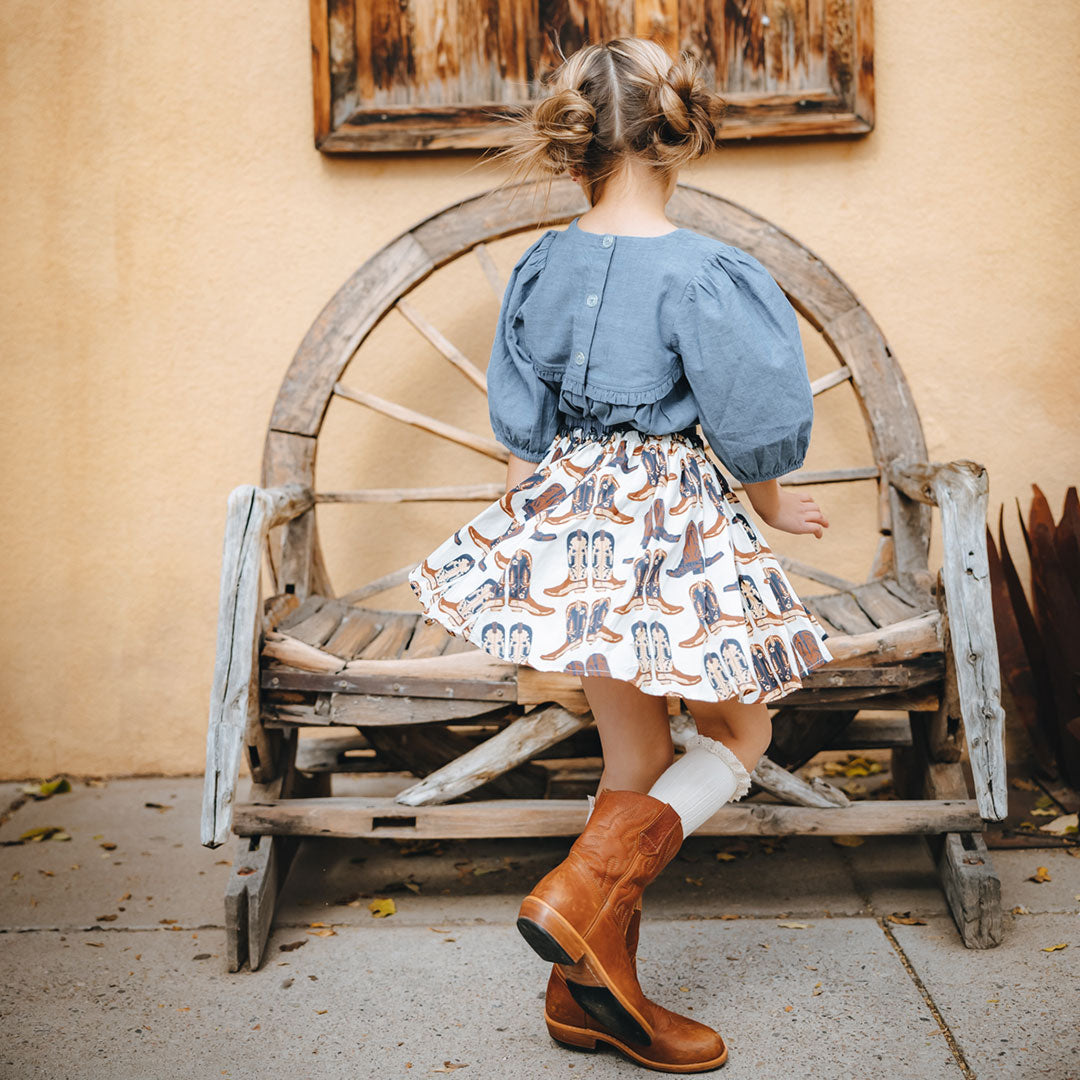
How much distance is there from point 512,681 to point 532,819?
0.85 ft

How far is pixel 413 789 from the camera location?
189cm

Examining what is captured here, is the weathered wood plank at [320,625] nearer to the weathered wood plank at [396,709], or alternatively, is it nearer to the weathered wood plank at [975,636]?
the weathered wood plank at [396,709]

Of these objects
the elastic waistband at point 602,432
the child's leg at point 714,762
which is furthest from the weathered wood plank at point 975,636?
the elastic waistband at point 602,432

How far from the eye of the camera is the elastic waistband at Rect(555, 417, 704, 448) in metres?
1.47

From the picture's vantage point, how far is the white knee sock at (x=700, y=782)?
150cm

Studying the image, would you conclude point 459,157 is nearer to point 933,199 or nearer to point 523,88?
point 523,88

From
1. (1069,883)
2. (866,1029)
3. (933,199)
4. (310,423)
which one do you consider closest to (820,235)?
(933,199)

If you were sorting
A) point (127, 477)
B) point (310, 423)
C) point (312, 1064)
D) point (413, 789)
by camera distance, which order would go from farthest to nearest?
point (127, 477)
point (310, 423)
point (413, 789)
point (312, 1064)

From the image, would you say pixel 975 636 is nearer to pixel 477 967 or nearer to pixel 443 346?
pixel 477 967

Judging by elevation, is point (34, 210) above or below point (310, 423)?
above

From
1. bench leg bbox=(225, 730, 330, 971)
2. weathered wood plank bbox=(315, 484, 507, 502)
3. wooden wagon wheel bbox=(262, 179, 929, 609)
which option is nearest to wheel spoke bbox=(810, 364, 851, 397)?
wooden wagon wheel bbox=(262, 179, 929, 609)

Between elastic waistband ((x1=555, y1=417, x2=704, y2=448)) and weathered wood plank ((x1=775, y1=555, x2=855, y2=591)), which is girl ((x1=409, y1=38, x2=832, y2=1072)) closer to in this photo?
elastic waistband ((x1=555, y1=417, x2=704, y2=448))

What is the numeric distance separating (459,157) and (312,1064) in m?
1.98

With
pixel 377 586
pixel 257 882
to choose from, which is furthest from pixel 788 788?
pixel 377 586
